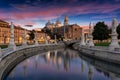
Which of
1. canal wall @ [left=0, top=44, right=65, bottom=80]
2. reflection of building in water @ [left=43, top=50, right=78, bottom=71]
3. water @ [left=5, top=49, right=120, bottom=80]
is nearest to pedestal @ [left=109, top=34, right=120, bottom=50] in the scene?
water @ [left=5, top=49, right=120, bottom=80]

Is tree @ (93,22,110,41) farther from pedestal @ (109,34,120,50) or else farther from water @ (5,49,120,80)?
water @ (5,49,120,80)

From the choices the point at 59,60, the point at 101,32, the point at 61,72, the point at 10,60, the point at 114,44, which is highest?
the point at 101,32

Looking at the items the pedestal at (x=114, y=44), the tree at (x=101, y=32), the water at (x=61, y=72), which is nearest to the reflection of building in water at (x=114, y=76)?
the water at (x=61, y=72)

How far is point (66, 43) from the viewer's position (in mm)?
119500

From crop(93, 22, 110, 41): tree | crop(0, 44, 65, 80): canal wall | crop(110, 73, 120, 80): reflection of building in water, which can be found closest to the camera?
crop(110, 73, 120, 80): reflection of building in water

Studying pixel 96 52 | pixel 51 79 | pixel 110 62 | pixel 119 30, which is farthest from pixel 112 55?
pixel 119 30

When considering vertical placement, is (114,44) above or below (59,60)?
above

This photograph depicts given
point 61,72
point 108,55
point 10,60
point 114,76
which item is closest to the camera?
point 114,76

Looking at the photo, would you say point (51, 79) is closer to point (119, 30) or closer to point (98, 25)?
point (119, 30)

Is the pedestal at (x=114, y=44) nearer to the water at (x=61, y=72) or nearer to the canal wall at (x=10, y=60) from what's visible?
the water at (x=61, y=72)

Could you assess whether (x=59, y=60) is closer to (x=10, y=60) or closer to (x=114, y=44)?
(x=114, y=44)

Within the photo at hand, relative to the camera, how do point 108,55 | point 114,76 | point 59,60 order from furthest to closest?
point 59,60 < point 108,55 < point 114,76

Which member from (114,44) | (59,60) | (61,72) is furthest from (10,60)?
(114,44)

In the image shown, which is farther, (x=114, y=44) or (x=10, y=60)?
(x=114, y=44)
